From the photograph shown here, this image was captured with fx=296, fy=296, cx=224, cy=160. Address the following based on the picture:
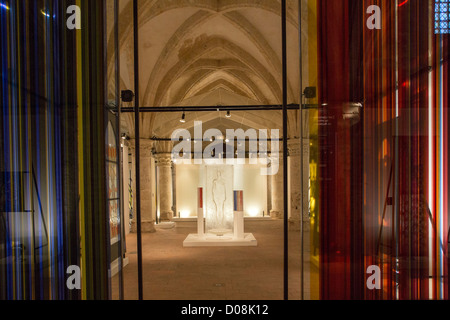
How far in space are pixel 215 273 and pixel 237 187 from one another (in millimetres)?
11609

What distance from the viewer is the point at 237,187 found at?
1686cm

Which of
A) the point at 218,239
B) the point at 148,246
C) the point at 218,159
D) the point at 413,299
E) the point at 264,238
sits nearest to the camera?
the point at 413,299

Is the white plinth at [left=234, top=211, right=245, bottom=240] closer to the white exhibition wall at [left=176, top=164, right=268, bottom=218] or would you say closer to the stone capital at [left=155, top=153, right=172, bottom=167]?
the stone capital at [left=155, top=153, right=172, bottom=167]

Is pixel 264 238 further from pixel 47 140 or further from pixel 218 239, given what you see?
pixel 47 140

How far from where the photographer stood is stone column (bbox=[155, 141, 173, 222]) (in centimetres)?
1364

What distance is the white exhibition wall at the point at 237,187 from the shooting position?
16.9 m

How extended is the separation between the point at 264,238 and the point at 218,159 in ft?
26.3

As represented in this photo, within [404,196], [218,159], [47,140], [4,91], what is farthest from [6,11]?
[218,159]

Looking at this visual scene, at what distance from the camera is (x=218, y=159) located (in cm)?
1653

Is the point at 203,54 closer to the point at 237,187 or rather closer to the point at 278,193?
the point at 278,193

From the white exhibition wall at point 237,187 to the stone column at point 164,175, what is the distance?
2.88 metres

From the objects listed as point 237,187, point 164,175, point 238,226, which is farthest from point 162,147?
point 238,226

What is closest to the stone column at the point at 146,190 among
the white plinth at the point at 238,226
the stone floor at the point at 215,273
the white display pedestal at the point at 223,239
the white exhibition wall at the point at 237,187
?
the stone floor at the point at 215,273

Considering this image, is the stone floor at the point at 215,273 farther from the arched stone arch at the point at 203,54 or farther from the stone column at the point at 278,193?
the stone column at the point at 278,193
